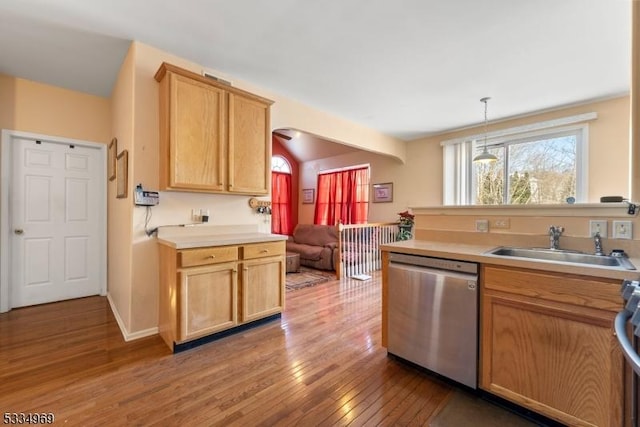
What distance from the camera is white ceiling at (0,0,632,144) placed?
2.10 m

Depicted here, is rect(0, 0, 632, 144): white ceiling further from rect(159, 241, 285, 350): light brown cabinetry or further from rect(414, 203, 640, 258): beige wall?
rect(159, 241, 285, 350): light brown cabinetry

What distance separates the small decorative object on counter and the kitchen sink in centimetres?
354

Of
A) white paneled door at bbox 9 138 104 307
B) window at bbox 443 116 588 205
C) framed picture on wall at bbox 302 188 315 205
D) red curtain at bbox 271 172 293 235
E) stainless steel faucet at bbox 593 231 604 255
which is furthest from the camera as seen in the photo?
Result: framed picture on wall at bbox 302 188 315 205

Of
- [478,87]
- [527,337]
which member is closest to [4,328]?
[527,337]

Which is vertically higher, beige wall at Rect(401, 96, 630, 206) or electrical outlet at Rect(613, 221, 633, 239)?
beige wall at Rect(401, 96, 630, 206)

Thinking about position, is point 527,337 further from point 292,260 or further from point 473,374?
point 292,260

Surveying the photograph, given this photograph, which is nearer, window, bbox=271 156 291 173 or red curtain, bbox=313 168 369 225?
red curtain, bbox=313 168 369 225

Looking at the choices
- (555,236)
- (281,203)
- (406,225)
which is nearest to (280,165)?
(281,203)

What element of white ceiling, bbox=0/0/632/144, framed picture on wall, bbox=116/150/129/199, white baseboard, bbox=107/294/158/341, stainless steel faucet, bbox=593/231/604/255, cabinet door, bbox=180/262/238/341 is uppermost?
white ceiling, bbox=0/0/632/144

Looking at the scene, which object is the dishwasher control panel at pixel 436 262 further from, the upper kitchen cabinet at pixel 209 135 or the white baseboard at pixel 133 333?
the white baseboard at pixel 133 333

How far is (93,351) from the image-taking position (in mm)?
2281

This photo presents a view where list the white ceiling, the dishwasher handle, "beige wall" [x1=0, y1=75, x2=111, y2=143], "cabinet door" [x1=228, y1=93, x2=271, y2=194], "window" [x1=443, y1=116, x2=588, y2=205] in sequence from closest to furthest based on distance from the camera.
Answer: the dishwasher handle → the white ceiling → "cabinet door" [x1=228, y1=93, x2=271, y2=194] → "beige wall" [x1=0, y1=75, x2=111, y2=143] → "window" [x1=443, y1=116, x2=588, y2=205]

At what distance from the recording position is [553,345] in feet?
4.81

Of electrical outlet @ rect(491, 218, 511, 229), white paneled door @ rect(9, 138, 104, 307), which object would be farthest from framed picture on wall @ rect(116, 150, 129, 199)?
electrical outlet @ rect(491, 218, 511, 229)
